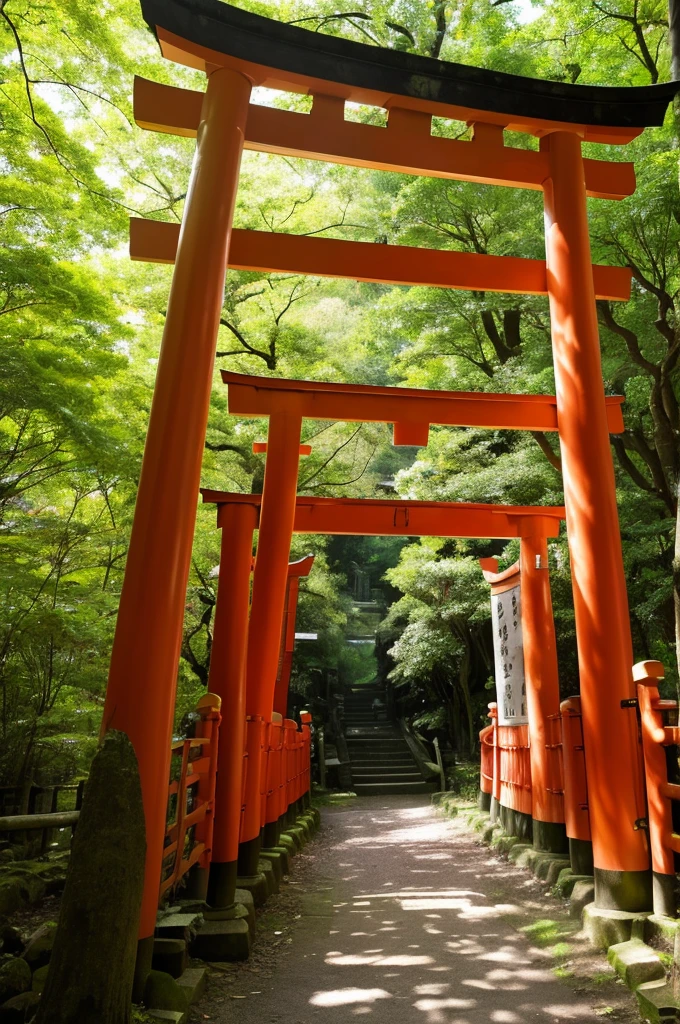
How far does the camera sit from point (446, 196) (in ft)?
36.6

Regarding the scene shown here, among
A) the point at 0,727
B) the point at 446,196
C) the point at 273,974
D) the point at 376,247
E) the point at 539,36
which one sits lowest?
the point at 273,974

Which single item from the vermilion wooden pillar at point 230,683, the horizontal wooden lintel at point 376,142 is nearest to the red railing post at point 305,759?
the vermilion wooden pillar at point 230,683

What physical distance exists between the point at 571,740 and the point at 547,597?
230 cm

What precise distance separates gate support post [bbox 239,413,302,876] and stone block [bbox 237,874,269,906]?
0.05 m

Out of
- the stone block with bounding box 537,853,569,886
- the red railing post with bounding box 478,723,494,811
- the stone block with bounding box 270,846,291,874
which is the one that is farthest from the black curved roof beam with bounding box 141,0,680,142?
the red railing post with bounding box 478,723,494,811

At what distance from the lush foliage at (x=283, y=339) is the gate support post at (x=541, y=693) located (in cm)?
165

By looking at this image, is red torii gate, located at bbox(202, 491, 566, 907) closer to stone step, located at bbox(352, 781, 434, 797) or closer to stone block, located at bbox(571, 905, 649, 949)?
stone block, located at bbox(571, 905, 649, 949)

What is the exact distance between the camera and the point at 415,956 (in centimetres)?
438

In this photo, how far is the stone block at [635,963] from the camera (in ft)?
11.6

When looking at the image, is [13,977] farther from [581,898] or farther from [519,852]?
[519,852]

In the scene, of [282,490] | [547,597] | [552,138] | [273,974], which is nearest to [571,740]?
[547,597]

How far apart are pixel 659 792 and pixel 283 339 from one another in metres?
11.8

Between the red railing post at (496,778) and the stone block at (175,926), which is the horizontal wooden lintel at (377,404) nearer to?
the red railing post at (496,778)

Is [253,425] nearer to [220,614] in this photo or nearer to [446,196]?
[446,196]
